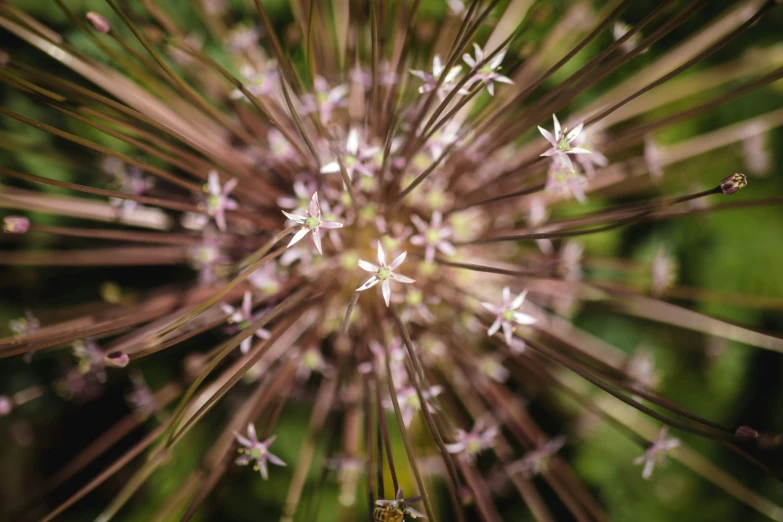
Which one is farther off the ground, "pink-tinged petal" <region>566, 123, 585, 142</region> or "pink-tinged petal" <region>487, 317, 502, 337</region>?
"pink-tinged petal" <region>566, 123, 585, 142</region>

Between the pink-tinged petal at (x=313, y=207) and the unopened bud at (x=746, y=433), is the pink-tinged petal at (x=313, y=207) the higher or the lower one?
the higher one

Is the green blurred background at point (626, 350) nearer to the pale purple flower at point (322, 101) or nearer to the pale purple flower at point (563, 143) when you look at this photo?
the pale purple flower at point (322, 101)

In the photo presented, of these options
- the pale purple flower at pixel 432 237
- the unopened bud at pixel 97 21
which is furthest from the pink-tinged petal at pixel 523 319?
the unopened bud at pixel 97 21

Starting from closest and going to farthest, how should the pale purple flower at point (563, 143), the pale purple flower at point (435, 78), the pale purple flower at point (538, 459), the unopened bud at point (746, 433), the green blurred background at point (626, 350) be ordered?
the unopened bud at point (746, 433) < the pale purple flower at point (563, 143) < the pale purple flower at point (435, 78) < the pale purple flower at point (538, 459) < the green blurred background at point (626, 350)

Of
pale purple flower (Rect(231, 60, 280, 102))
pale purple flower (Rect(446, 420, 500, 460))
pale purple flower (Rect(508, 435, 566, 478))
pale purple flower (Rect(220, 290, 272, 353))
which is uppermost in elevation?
pale purple flower (Rect(231, 60, 280, 102))

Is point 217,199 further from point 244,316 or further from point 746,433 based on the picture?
point 746,433

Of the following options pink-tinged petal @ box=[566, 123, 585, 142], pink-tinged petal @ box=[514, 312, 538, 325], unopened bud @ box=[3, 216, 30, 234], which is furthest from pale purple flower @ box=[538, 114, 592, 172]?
unopened bud @ box=[3, 216, 30, 234]

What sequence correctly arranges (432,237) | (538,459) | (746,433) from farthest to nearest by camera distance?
(538,459) → (432,237) → (746,433)

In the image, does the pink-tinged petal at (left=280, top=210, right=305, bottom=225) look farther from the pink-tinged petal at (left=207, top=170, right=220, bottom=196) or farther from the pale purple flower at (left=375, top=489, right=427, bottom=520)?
the pale purple flower at (left=375, top=489, right=427, bottom=520)

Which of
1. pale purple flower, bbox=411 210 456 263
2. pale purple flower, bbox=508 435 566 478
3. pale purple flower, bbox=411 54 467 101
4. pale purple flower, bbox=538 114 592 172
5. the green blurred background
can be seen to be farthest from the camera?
→ the green blurred background

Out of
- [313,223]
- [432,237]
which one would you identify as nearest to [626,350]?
[432,237]

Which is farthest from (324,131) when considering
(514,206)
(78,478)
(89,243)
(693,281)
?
(78,478)
